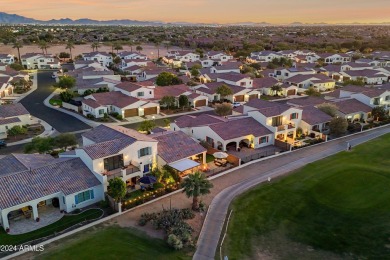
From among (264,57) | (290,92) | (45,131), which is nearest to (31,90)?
(45,131)

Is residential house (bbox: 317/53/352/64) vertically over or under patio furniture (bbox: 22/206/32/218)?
over

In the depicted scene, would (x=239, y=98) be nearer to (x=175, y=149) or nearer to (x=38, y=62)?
(x=175, y=149)

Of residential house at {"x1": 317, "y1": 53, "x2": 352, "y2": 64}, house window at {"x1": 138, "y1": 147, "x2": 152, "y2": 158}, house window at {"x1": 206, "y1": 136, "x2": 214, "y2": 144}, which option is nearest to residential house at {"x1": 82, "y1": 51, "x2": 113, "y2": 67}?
residential house at {"x1": 317, "y1": 53, "x2": 352, "y2": 64}

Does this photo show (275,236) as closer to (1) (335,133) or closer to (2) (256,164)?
(2) (256,164)

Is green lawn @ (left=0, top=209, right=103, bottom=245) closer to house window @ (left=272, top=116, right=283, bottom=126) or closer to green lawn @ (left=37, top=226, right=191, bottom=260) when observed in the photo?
green lawn @ (left=37, top=226, right=191, bottom=260)

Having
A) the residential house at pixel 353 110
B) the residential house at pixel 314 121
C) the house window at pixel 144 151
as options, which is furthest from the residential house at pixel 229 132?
the residential house at pixel 353 110
